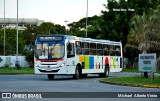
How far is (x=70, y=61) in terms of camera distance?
111ft

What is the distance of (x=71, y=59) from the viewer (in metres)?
34.1

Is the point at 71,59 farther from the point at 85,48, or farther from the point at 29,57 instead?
the point at 29,57

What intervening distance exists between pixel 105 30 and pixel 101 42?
2907 cm

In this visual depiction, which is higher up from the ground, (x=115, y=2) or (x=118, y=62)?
(x=115, y=2)

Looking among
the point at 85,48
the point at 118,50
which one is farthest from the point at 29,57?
the point at 85,48

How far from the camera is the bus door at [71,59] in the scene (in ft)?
111

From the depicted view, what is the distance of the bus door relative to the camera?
111 ft

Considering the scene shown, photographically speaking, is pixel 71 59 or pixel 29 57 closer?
pixel 71 59

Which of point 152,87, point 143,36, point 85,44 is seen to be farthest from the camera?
point 143,36

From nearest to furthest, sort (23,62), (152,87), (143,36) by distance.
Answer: (152,87)
(143,36)
(23,62)

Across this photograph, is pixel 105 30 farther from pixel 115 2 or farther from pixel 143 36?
pixel 143 36

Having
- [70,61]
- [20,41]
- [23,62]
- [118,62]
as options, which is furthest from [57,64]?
[20,41]

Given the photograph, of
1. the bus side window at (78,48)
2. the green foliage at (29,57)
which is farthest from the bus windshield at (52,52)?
the green foliage at (29,57)

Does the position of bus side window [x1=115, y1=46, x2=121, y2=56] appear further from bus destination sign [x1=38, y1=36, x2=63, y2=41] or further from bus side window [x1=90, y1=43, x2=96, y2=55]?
bus destination sign [x1=38, y1=36, x2=63, y2=41]
